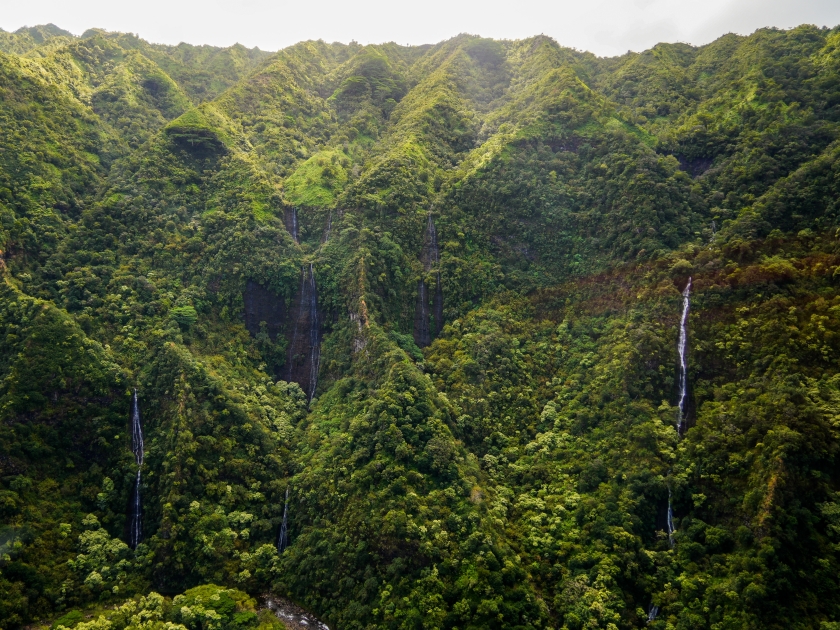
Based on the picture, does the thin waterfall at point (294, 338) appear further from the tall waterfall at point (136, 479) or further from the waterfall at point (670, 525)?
the waterfall at point (670, 525)

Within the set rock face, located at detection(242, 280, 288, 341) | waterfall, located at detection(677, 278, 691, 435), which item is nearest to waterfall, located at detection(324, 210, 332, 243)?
rock face, located at detection(242, 280, 288, 341)

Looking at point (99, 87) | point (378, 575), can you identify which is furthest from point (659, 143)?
point (99, 87)

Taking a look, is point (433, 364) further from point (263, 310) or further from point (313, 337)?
point (263, 310)

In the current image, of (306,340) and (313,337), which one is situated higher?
(313,337)

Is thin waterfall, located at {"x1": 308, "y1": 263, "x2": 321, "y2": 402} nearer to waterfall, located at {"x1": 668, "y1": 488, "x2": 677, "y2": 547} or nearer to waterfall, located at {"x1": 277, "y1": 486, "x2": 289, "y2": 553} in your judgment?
waterfall, located at {"x1": 277, "y1": 486, "x2": 289, "y2": 553}

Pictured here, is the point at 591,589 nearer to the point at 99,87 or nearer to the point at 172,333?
the point at 172,333

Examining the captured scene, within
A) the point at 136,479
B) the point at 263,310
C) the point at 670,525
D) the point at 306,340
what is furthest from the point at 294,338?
the point at 670,525
